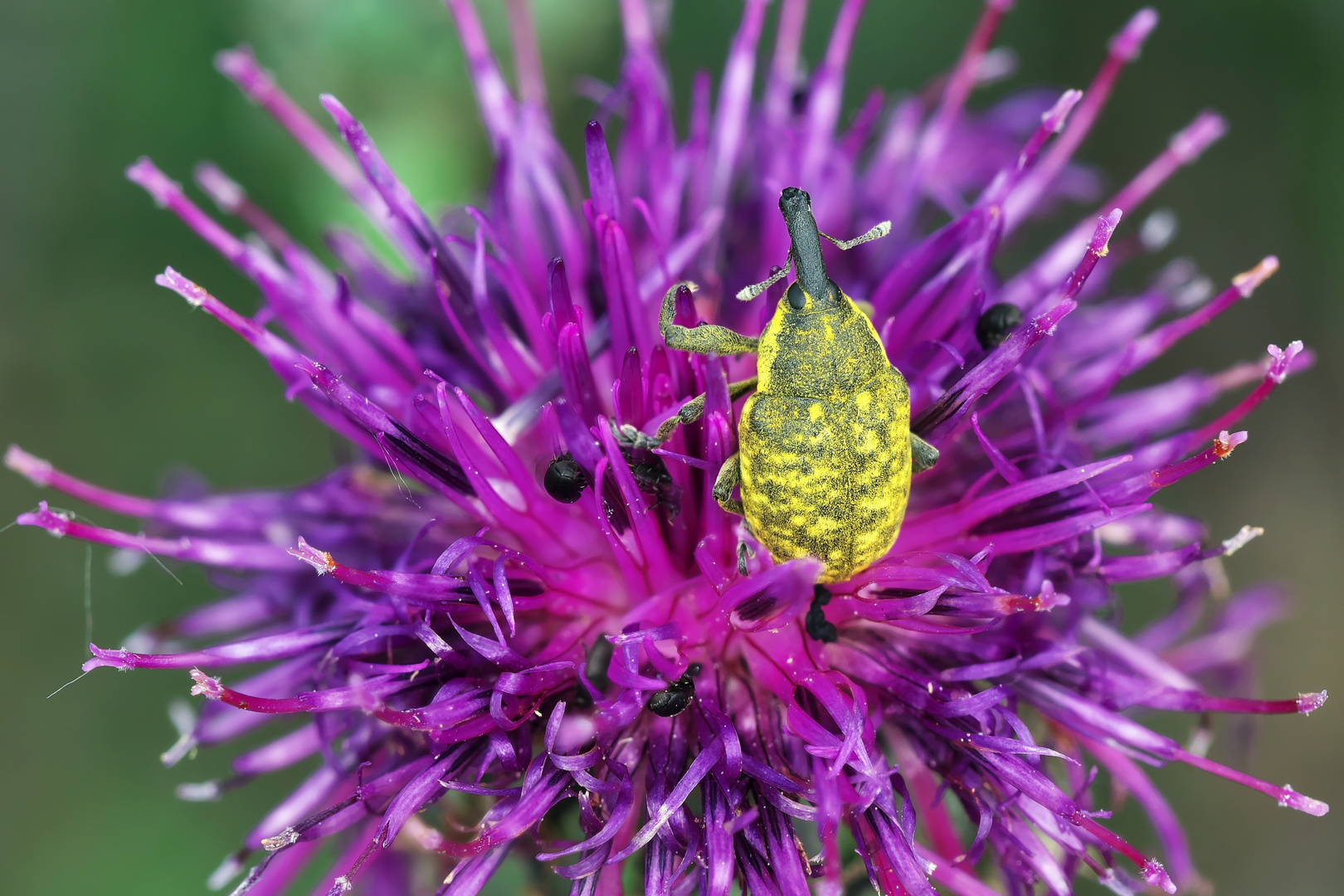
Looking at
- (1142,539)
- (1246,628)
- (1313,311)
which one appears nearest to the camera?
(1142,539)

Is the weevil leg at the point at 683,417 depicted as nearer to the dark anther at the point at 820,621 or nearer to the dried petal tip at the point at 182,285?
the dark anther at the point at 820,621

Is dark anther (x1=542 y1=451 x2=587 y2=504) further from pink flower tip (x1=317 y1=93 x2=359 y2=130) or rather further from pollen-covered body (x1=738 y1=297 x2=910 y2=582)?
pink flower tip (x1=317 y1=93 x2=359 y2=130)

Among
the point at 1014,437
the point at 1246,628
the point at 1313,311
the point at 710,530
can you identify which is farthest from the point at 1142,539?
the point at 1313,311

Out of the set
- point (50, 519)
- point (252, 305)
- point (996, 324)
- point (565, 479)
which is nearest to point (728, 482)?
point (565, 479)

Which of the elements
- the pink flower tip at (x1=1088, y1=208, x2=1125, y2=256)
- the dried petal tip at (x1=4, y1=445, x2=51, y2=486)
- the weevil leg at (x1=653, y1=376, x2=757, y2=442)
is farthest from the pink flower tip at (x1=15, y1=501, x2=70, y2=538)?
the pink flower tip at (x1=1088, y1=208, x2=1125, y2=256)

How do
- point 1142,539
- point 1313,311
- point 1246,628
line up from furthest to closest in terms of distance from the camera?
point 1313,311 < point 1246,628 < point 1142,539

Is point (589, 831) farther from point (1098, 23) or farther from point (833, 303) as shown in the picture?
point (1098, 23)
